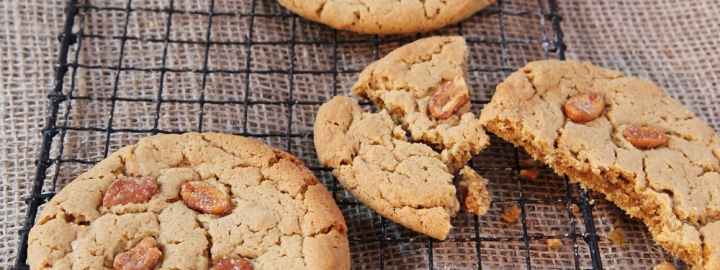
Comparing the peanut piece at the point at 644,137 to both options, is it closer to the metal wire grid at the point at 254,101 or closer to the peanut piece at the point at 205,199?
the metal wire grid at the point at 254,101

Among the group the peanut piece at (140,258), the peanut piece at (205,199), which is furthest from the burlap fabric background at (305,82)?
the peanut piece at (140,258)

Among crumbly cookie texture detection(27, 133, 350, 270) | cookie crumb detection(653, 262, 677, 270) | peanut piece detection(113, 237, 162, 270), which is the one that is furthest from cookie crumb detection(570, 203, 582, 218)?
peanut piece detection(113, 237, 162, 270)

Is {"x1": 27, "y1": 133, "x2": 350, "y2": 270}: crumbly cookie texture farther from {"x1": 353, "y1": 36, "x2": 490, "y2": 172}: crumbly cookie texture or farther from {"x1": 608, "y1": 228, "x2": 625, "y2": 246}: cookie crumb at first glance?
{"x1": 608, "y1": 228, "x2": 625, "y2": 246}: cookie crumb

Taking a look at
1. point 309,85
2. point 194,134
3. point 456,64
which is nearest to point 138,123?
point 194,134

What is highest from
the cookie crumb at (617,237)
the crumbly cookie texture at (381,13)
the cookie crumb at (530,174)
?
the crumbly cookie texture at (381,13)

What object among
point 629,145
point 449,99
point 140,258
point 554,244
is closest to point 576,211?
point 554,244

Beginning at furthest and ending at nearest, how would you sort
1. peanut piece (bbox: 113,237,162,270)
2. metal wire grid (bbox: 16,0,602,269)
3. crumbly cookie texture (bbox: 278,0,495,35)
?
crumbly cookie texture (bbox: 278,0,495,35)
metal wire grid (bbox: 16,0,602,269)
peanut piece (bbox: 113,237,162,270)

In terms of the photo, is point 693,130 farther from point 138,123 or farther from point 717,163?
point 138,123
